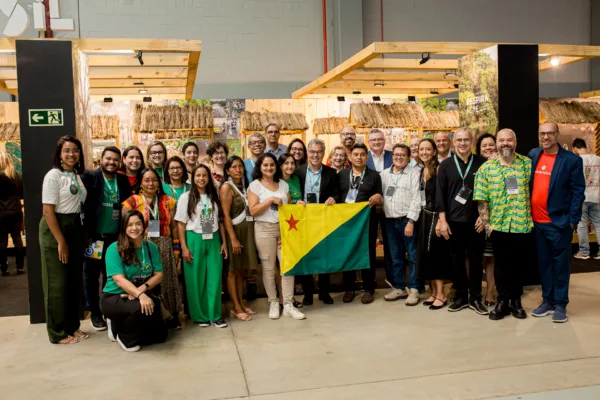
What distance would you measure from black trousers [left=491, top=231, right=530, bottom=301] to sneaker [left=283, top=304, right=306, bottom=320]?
184cm

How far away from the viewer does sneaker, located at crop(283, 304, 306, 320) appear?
16.0ft

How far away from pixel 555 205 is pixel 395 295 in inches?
70.5

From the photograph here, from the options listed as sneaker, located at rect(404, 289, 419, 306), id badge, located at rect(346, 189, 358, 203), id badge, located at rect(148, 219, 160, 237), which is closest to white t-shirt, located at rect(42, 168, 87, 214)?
id badge, located at rect(148, 219, 160, 237)

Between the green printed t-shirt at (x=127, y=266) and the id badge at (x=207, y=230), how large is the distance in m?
0.48

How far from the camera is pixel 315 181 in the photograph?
529 centimetres

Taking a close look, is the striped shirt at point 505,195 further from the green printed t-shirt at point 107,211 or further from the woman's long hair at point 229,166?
the green printed t-shirt at point 107,211

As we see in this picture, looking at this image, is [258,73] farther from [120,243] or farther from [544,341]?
[544,341]

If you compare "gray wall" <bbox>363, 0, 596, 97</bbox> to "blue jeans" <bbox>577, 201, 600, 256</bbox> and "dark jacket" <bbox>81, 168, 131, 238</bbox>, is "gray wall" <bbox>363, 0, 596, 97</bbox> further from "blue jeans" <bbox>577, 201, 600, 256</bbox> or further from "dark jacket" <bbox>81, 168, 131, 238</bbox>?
"dark jacket" <bbox>81, 168, 131, 238</bbox>

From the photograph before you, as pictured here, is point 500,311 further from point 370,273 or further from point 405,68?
point 405,68

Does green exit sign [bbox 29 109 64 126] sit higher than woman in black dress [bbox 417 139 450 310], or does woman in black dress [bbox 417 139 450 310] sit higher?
green exit sign [bbox 29 109 64 126]

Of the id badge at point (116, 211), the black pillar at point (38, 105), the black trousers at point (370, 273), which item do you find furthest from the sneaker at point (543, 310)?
the black pillar at point (38, 105)

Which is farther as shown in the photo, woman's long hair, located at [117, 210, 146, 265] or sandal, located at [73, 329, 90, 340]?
sandal, located at [73, 329, 90, 340]

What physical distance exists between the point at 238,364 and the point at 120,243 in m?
1.35

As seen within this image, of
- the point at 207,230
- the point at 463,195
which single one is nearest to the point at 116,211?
the point at 207,230
